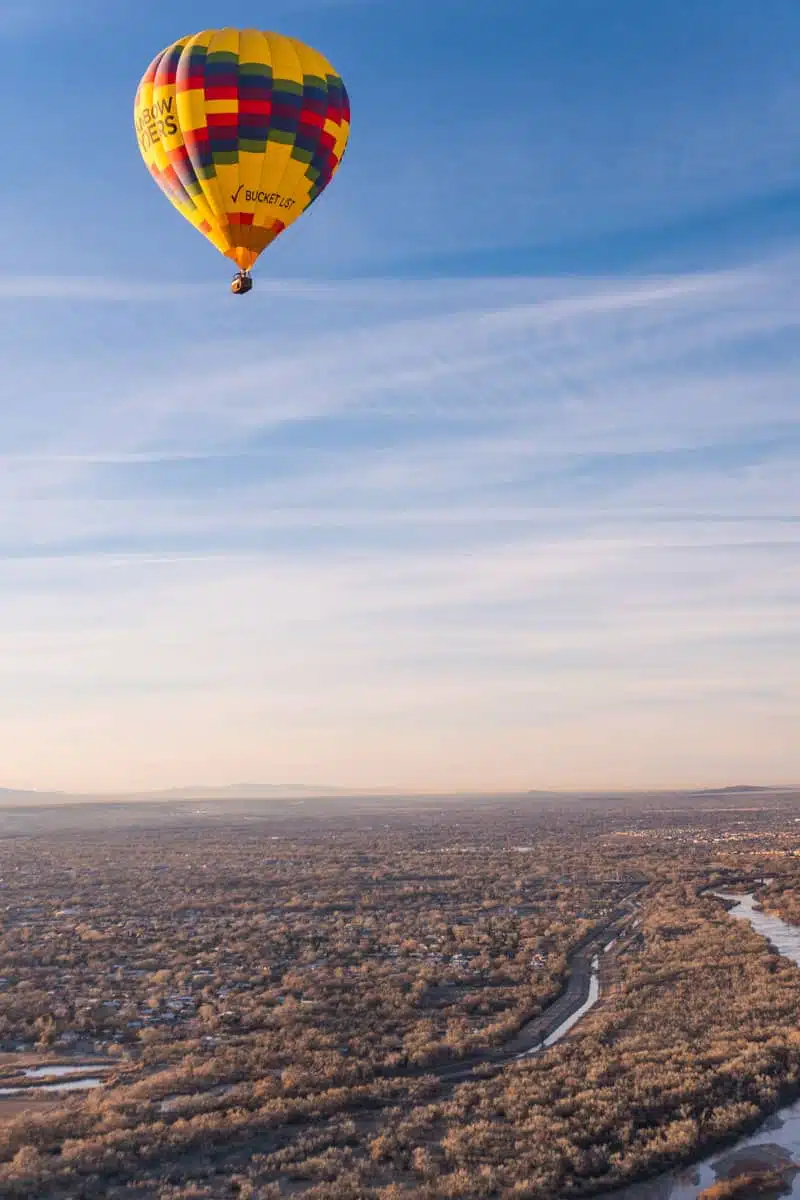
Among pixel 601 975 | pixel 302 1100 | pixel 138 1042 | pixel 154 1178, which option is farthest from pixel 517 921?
pixel 154 1178

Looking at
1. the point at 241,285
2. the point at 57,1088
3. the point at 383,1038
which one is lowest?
the point at 57,1088

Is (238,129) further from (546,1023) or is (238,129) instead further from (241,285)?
(546,1023)

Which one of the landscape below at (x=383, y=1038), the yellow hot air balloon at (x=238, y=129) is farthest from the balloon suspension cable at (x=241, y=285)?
the landscape below at (x=383, y=1038)

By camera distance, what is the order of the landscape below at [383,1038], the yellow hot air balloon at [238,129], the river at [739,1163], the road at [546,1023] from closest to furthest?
the river at [739,1163] < the landscape below at [383,1038] < the road at [546,1023] < the yellow hot air balloon at [238,129]

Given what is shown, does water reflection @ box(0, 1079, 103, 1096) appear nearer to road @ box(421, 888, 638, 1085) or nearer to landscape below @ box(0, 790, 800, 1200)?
landscape below @ box(0, 790, 800, 1200)

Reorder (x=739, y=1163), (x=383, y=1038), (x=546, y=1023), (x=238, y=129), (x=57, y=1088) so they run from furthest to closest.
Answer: (x=238, y=129) < (x=546, y=1023) < (x=383, y=1038) < (x=57, y=1088) < (x=739, y=1163)

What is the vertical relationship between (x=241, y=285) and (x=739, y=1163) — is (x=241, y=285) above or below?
above

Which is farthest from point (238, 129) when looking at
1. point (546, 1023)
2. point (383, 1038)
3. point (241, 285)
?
point (546, 1023)

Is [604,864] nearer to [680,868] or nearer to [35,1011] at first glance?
[680,868]

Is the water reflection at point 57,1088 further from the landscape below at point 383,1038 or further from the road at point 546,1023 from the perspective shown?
the road at point 546,1023
